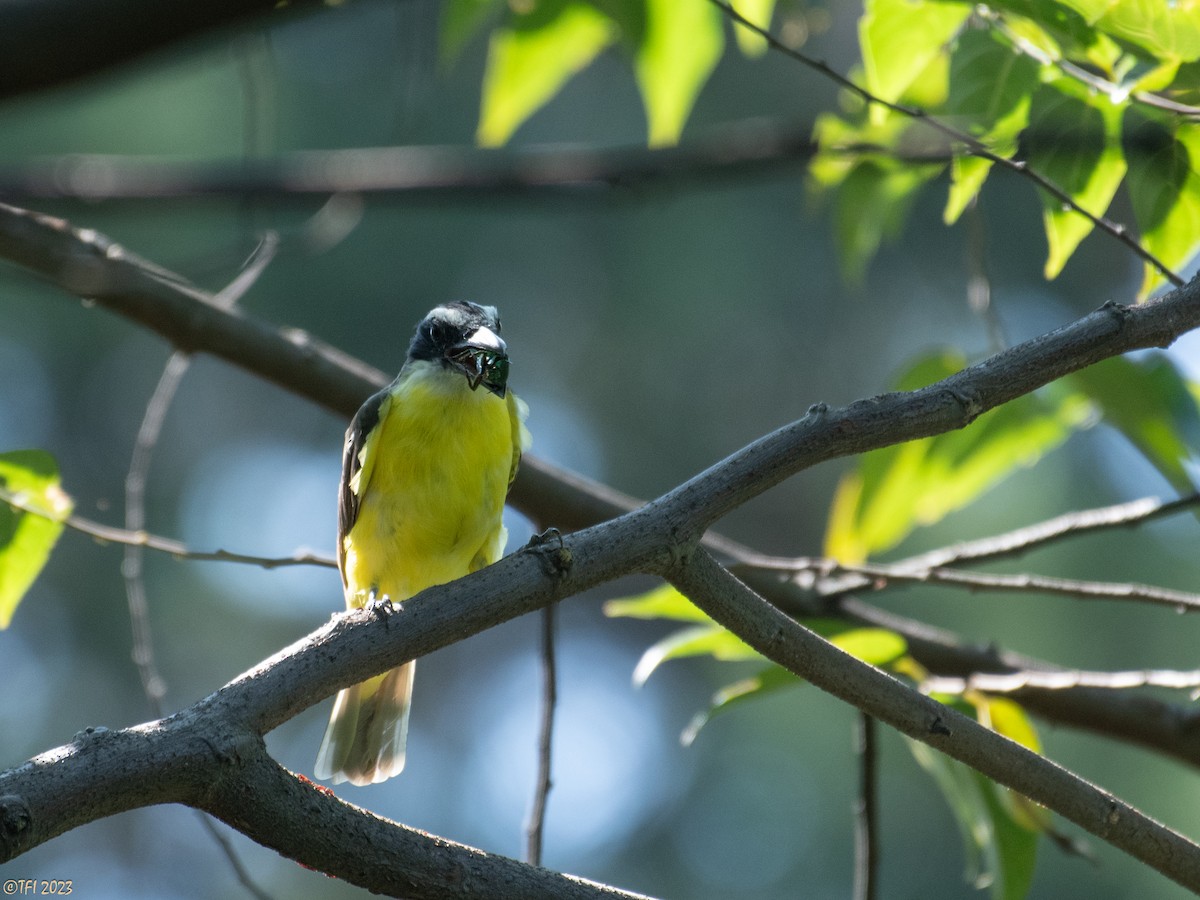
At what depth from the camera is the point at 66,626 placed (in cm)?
1519

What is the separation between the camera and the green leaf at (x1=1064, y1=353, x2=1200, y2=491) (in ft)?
9.09

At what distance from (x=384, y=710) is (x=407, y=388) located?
979mm

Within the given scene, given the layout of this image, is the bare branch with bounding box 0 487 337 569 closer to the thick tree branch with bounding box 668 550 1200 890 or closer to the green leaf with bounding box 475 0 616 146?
the thick tree branch with bounding box 668 550 1200 890

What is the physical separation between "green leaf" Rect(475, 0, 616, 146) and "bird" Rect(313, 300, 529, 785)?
1.76 ft

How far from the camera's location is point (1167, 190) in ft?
6.93

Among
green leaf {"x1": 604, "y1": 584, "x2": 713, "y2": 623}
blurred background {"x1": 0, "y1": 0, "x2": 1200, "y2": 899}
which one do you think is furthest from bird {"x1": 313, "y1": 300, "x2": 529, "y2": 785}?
blurred background {"x1": 0, "y1": 0, "x2": 1200, "y2": 899}

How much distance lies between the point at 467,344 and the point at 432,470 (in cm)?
37

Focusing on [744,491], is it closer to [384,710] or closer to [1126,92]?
[1126,92]

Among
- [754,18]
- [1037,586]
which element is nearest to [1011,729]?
[1037,586]

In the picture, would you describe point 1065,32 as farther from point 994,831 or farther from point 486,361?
point 994,831

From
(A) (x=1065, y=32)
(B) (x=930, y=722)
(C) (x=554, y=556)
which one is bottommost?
(B) (x=930, y=722)

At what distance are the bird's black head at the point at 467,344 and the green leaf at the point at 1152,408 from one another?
4.38 ft

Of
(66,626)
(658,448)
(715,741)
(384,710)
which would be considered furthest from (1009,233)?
(384,710)

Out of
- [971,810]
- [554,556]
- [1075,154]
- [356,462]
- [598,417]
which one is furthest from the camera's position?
[598,417]
